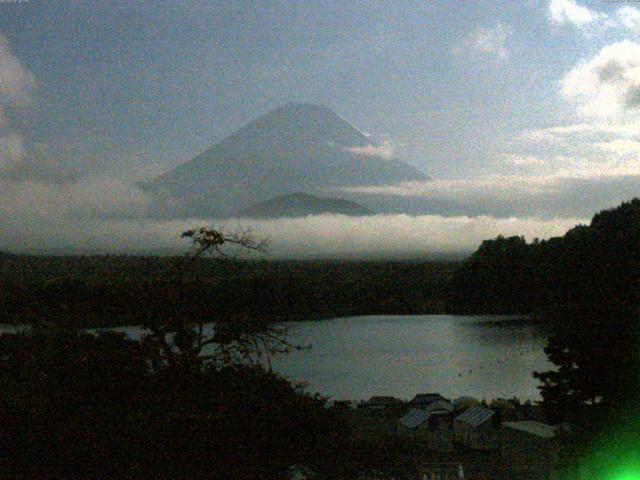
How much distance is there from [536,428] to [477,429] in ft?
6.42

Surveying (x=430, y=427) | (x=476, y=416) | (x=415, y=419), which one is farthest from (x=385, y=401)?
(x=476, y=416)

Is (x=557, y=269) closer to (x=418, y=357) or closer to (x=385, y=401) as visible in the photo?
(x=418, y=357)

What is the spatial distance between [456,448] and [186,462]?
22.5ft

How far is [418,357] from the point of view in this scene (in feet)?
70.7

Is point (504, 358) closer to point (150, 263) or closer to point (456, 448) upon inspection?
point (456, 448)

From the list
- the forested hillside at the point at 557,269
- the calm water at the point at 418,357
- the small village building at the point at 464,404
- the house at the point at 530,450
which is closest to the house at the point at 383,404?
the calm water at the point at 418,357

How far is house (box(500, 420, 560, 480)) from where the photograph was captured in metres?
6.26

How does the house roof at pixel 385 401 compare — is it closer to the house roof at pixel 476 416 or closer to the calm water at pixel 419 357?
the calm water at pixel 419 357

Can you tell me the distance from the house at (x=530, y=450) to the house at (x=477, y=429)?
4.40ft

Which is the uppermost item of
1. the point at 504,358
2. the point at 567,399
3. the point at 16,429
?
the point at 16,429

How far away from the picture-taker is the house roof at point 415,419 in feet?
32.6

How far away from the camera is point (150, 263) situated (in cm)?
340

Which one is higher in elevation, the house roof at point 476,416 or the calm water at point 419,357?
the house roof at point 476,416

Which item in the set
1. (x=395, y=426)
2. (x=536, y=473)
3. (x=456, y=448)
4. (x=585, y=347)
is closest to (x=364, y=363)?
(x=395, y=426)
